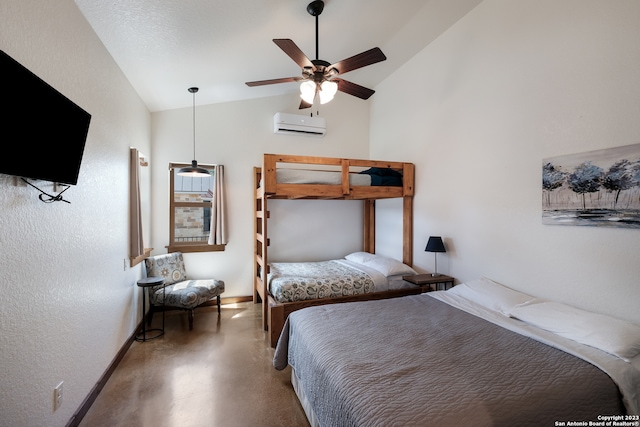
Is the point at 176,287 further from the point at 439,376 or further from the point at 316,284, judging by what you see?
the point at 439,376

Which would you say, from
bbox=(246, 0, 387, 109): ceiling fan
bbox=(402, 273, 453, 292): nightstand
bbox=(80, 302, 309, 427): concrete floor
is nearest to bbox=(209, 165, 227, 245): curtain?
bbox=(80, 302, 309, 427): concrete floor

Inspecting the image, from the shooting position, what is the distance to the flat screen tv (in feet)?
3.71

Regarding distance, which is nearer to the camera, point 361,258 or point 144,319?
point 144,319

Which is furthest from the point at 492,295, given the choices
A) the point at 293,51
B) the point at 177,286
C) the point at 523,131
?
the point at 177,286

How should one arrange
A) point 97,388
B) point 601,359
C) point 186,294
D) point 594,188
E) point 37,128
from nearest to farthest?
point 37,128, point 601,359, point 594,188, point 97,388, point 186,294

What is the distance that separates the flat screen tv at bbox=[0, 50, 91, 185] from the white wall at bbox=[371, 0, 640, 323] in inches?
123

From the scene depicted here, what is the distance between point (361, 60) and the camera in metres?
2.15

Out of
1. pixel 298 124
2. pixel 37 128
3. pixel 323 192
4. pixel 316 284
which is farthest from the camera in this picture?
pixel 298 124

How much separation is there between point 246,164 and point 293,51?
2475mm

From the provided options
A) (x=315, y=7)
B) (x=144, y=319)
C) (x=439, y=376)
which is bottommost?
(x=144, y=319)

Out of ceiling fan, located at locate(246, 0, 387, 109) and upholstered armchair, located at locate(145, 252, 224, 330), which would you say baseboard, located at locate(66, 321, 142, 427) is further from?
ceiling fan, located at locate(246, 0, 387, 109)

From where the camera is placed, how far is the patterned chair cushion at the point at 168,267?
3.62 m

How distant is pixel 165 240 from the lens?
13.4 ft

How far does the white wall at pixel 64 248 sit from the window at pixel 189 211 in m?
1.31
